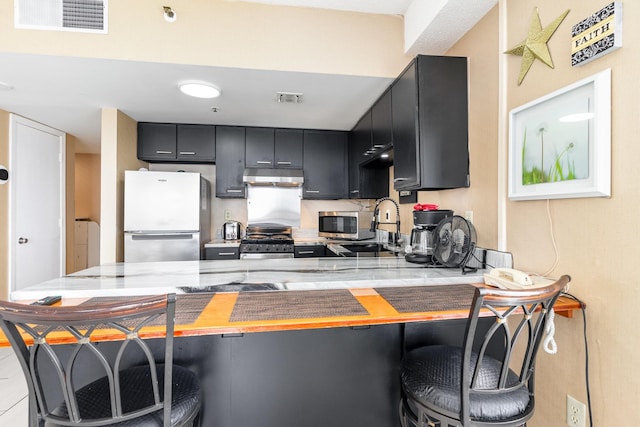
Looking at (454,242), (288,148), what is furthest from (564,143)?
(288,148)

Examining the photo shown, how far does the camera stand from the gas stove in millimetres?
3536

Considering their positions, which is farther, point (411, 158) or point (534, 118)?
point (411, 158)

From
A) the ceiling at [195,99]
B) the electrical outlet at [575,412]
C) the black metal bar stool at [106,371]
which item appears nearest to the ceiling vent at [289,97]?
the ceiling at [195,99]

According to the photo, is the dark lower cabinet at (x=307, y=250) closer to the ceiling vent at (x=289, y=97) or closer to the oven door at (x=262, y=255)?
the oven door at (x=262, y=255)

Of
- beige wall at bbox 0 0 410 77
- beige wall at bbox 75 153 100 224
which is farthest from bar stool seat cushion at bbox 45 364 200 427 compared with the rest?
beige wall at bbox 75 153 100 224

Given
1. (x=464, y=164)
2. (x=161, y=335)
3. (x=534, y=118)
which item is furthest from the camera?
(x=464, y=164)

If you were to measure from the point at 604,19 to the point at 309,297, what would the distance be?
1555 millimetres

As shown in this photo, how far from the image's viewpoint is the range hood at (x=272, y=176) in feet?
12.0

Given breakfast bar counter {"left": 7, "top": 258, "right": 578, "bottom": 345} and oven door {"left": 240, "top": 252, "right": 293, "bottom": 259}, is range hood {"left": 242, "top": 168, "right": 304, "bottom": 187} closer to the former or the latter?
oven door {"left": 240, "top": 252, "right": 293, "bottom": 259}

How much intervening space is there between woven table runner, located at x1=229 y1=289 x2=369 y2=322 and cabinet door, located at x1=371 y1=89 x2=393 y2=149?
153 centimetres

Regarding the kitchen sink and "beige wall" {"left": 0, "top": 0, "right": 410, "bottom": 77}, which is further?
the kitchen sink

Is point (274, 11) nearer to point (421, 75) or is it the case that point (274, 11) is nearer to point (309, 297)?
point (421, 75)

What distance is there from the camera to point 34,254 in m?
3.57

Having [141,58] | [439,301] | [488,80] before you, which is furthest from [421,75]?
[141,58]
